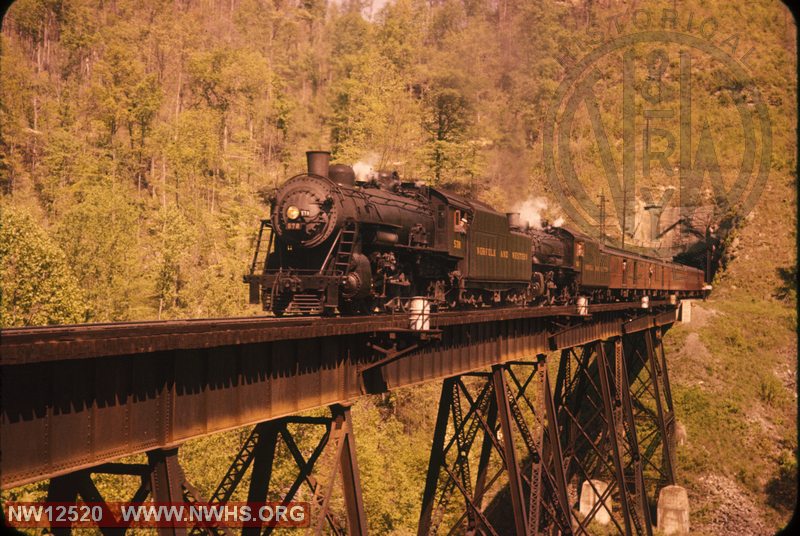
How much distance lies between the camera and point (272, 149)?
251 ft

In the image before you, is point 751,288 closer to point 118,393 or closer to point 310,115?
point 310,115

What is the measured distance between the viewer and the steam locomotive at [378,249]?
15680mm

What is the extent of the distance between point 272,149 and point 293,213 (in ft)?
204

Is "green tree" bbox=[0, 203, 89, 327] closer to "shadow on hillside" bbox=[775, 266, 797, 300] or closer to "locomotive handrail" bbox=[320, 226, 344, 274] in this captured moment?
"locomotive handrail" bbox=[320, 226, 344, 274]

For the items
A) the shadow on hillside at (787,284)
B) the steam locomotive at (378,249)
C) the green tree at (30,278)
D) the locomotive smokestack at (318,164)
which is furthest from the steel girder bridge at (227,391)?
the shadow on hillside at (787,284)

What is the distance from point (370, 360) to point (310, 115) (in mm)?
77513

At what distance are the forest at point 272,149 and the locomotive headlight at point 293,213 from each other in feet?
49.5

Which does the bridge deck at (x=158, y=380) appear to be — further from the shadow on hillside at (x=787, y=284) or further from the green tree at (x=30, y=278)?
the shadow on hillside at (x=787, y=284)

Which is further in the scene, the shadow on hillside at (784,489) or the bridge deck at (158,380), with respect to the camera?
the shadow on hillside at (784,489)

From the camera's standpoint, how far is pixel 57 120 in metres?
58.5

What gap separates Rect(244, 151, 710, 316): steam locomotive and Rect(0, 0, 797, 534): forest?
12854mm

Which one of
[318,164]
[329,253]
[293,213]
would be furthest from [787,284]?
[329,253]

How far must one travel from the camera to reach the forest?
40875 mm

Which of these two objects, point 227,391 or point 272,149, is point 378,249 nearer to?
point 227,391
